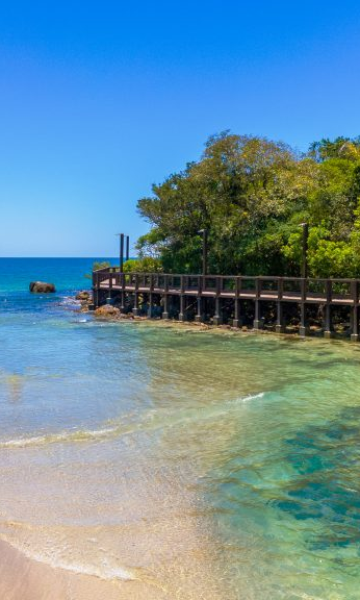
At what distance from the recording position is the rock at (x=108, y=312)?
33791 mm

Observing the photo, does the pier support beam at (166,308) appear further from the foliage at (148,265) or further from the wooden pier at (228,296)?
the foliage at (148,265)

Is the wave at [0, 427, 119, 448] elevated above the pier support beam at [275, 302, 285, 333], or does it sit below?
below

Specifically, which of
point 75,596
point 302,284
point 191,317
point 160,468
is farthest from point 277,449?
point 191,317

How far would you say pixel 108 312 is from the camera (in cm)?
3419

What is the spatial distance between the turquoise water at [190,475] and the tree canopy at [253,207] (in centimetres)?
1267

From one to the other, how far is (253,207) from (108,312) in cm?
1199

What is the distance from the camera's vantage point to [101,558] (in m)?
6.18

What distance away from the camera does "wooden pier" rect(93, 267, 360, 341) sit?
23938mm

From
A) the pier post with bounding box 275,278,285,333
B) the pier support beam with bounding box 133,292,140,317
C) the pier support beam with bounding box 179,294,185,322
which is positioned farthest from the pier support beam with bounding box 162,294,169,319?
the pier post with bounding box 275,278,285,333

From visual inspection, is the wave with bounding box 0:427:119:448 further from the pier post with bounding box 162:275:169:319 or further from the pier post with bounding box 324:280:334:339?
the pier post with bounding box 162:275:169:319

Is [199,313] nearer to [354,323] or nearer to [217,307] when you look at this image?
[217,307]

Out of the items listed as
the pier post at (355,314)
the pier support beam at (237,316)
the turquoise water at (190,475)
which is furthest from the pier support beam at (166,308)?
the turquoise water at (190,475)

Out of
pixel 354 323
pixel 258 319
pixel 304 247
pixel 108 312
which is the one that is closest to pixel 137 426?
pixel 354 323

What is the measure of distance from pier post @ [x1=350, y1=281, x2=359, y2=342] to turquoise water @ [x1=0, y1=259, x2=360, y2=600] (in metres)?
4.77
